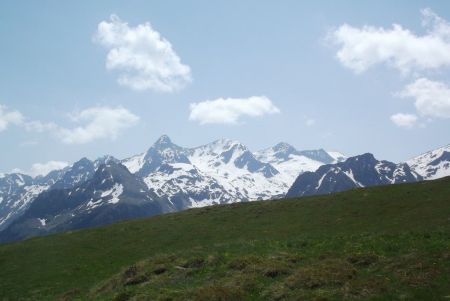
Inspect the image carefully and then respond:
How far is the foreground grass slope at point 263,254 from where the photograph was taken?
25.9m

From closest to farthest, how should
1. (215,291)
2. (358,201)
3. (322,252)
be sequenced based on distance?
(215,291) < (322,252) < (358,201)

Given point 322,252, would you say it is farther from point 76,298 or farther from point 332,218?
point 332,218

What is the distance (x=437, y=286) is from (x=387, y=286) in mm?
2373

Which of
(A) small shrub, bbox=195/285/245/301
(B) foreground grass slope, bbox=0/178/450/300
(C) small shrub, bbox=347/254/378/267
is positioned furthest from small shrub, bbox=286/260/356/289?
(A) small shrub, bbox=195/285/245/301

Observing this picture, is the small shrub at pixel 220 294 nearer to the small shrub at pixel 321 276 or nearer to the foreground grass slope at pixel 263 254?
the foreground grass slope at pixel 263 254

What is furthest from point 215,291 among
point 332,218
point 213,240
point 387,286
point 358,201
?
point 358,201

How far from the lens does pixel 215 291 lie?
25.8m

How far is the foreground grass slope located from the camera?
84.9 ft

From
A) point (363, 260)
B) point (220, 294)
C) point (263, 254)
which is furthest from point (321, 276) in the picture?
point (263, 254)

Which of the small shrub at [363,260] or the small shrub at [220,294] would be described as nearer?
the small shrub at [220,294]

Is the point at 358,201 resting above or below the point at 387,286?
above

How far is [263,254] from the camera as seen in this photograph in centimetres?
3609

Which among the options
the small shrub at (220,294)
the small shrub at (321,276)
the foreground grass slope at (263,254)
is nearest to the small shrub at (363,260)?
the foreground grass slope at (263,254)

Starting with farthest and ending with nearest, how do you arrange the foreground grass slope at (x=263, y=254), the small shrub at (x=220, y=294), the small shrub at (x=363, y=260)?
the small shrub at (x=363, y=260) → the foreground grass slope at (x=263, y=254) → the small shrub at (x=220, y=294)
